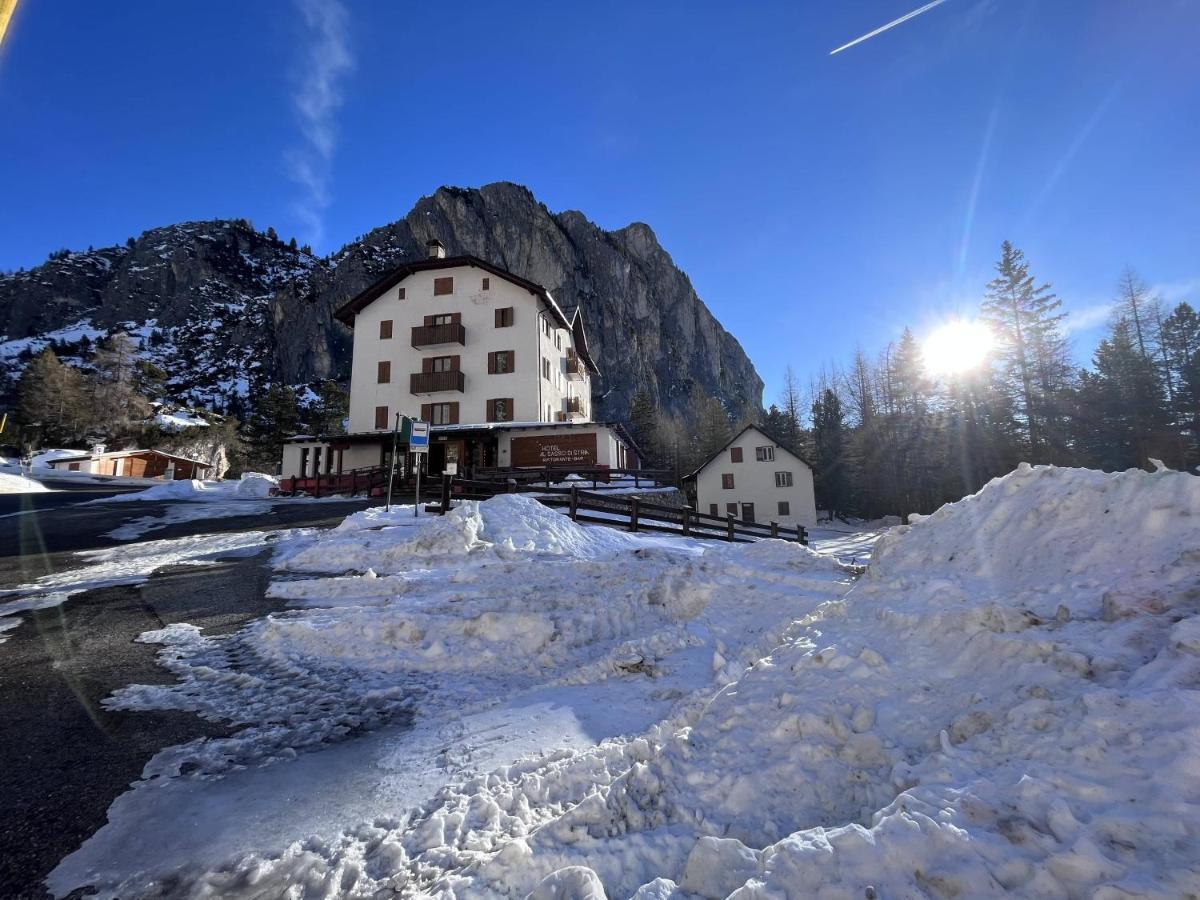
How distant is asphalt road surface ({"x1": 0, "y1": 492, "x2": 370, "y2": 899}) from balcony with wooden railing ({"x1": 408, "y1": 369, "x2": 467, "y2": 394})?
2321cm

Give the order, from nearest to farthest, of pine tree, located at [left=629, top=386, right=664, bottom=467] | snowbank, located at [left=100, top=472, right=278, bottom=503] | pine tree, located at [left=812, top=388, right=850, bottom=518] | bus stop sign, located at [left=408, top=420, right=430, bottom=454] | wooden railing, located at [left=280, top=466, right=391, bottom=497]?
bus stop sign, located at [left=408, top=420, right=430, bottom=454] → snowbank, located at [left=100, top=472, right=278, bottom=503] → wooden railing, located at [left=280, top=466, right=391, bottom=497] → pine tree, located at [left=812, top=388, right=850, bottom=518] → pine tree, located at [left=629, top=386, right=664, bottom=467]

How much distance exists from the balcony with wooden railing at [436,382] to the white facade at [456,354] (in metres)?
0.07

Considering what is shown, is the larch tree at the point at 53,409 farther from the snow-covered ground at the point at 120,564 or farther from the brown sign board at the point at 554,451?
the snow-covered ground at the point at 120,564

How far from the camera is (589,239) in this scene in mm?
109562

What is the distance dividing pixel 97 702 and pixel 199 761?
2079 millimetres

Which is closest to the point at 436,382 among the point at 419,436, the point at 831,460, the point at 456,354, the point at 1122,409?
A: the point at 456,354

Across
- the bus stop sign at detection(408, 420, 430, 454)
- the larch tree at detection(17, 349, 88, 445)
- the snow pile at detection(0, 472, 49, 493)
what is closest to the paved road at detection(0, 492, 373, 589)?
the bus stop sign at detection(408, 420, 430, 454)

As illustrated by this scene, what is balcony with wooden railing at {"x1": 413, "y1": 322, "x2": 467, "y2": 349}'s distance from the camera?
35.5 m

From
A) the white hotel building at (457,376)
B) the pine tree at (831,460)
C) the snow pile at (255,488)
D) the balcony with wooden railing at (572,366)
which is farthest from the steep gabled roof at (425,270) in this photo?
the pine tree at (831,460)

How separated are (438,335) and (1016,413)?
43.9 m

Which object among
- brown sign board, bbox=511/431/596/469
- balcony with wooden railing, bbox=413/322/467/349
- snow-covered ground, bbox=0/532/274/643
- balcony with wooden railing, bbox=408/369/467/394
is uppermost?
balcony with wooden railing, bbox=413/322/467/349

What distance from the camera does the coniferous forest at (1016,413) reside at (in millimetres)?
35188

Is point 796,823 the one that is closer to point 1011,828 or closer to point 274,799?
point 1011,828

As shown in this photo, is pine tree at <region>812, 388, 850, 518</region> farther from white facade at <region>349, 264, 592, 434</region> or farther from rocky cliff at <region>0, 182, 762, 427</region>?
rocky cliff at <region>0, 182, 762, 427</region>
